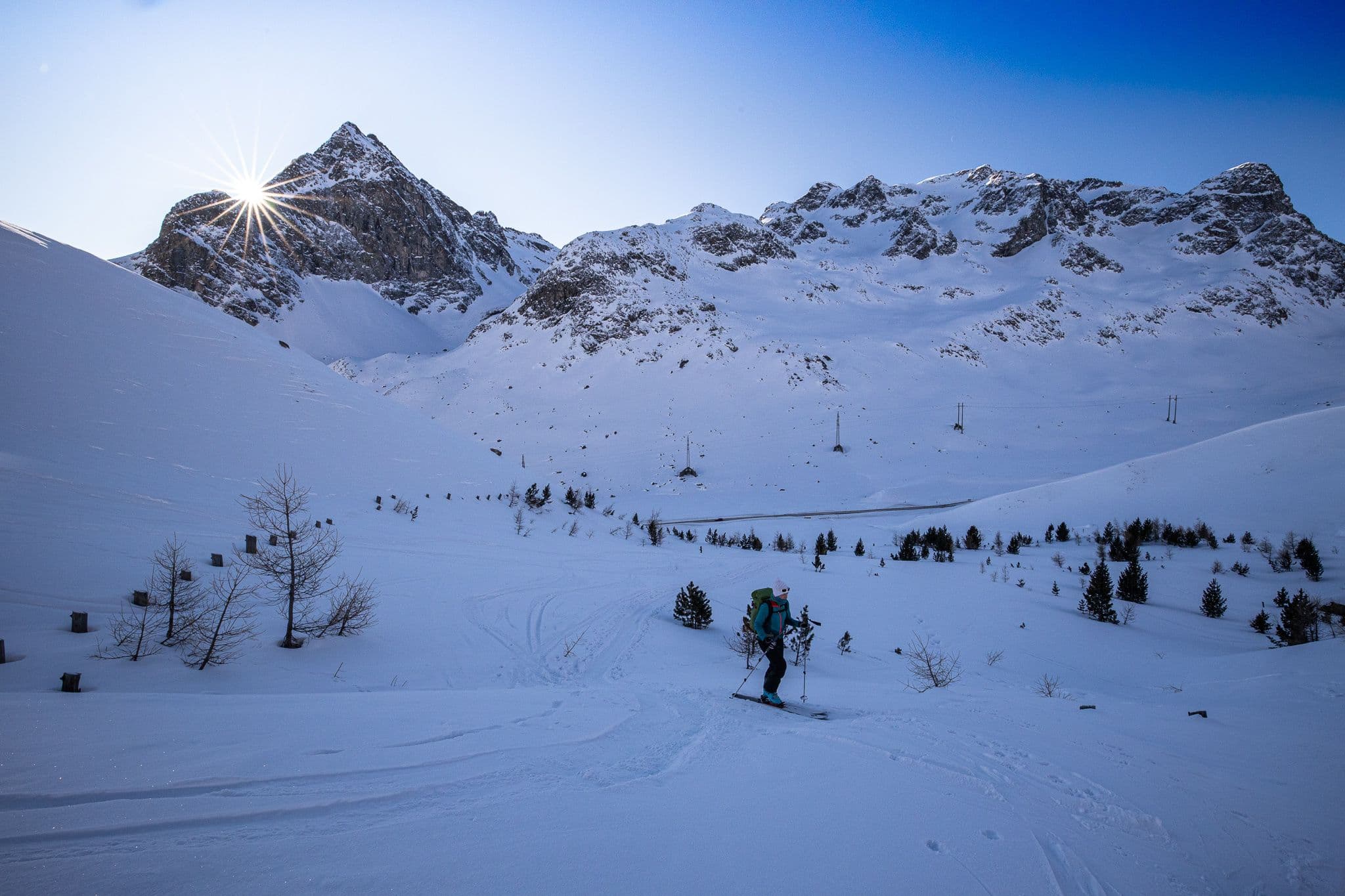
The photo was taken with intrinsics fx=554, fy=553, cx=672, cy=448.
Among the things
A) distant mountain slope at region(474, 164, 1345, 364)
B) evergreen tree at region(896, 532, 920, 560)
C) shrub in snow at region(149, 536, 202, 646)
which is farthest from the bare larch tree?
distant mountain slope at region(474, 164, 1345, 364)

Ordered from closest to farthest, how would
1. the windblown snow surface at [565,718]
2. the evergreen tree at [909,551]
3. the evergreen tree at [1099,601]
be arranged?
the windblown snow surface at [565,718] < the evergreen tree at [1099,601] < the evergreen tree at [909,551]

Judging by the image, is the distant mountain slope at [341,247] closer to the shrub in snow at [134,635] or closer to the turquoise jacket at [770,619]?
the shrub in snow at [134,635]

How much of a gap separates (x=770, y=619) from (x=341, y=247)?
95.6m

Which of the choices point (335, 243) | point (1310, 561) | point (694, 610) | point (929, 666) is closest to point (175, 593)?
point (694, 610)

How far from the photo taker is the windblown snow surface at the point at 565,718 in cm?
253

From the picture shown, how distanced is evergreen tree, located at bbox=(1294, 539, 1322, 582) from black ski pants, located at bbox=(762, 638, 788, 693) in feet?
47.5

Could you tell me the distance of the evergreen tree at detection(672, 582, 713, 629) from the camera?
33.4 ft

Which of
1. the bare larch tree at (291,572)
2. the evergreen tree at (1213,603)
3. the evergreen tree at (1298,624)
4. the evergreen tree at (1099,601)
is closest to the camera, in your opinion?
the bare larch tree at (291,572)

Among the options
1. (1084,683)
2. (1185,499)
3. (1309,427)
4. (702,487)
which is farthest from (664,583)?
(1309,427)

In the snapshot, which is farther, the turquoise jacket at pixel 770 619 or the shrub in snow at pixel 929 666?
the shrub in snow at pixel 929 666

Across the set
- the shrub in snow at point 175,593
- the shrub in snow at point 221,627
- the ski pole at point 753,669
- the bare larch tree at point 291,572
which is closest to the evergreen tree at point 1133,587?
the ski pole at point 753,669

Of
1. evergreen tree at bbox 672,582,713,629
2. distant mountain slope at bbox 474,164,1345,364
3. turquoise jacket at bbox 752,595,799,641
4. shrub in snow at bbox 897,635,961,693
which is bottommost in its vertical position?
shrub in snow at bbox 897,635,961,693

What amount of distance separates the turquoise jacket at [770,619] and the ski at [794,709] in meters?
0.64

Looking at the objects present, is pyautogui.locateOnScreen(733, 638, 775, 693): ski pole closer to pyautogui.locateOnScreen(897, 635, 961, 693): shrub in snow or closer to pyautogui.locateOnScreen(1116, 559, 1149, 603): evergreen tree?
pyautogui.locateOnScreen(897, 635, 961, 693): shrub in snow
